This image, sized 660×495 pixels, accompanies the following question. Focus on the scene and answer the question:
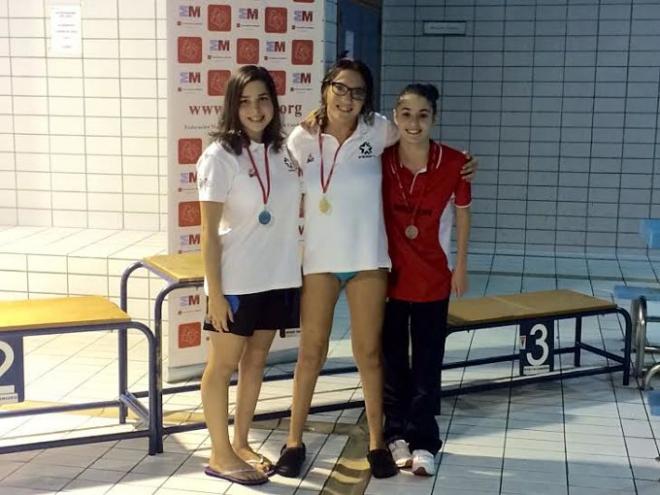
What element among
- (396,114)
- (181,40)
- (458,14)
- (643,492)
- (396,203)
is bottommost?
(643,492)

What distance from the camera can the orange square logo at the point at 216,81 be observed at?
4.12m

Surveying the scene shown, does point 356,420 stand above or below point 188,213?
below

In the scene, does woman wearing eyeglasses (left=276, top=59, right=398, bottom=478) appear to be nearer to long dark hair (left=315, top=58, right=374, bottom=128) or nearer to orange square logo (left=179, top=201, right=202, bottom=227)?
long dark hair (left=315, top=58, right=374, bottom=128)

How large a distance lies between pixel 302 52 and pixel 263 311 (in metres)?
1.80

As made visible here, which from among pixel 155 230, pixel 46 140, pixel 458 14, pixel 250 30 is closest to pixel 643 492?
pixel 250 30

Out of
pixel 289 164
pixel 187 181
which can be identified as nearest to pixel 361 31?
pixel 187 181

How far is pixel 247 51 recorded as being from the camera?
4.21m

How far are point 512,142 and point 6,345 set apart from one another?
17.4ft

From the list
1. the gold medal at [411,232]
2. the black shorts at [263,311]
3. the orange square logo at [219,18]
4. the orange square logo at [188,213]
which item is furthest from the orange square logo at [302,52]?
the black shorts at [263,311]

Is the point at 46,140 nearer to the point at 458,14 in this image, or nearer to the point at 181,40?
the point at 181,40

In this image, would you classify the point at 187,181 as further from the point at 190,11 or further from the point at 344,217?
the point at 344,217

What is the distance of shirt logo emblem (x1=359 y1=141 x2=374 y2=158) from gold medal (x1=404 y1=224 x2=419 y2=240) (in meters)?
0.30

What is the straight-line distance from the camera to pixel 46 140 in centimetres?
529

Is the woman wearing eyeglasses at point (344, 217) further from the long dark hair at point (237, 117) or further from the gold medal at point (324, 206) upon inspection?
the long dark hair at point (237, 117)
